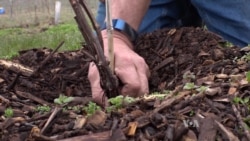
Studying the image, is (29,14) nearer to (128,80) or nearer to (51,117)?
(128,80)

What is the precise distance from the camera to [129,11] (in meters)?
2.39

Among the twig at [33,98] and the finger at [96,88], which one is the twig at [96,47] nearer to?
the finger at [96,88]

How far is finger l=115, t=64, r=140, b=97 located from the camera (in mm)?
1773

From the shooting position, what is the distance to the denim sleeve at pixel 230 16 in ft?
9.04

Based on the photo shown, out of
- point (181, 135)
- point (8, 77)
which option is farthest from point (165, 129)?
point (8, 77)

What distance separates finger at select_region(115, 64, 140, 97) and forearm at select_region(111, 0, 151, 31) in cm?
57

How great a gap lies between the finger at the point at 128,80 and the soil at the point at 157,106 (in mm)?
A: 145

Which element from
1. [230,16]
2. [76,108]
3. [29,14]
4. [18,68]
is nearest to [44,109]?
[76,108]

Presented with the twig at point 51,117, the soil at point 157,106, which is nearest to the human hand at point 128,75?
the soil at point 157,106

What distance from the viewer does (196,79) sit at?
1798 millimetres

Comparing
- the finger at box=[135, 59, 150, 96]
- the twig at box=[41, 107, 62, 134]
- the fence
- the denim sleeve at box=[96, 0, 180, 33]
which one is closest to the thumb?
the finger at box=[135, 59, 150, 96]

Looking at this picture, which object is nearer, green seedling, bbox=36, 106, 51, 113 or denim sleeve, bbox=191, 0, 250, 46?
green seedling, bbox=36, 106, 51, 113

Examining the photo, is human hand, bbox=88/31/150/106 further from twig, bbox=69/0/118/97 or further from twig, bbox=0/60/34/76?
twig, bbox=0/60/34/76

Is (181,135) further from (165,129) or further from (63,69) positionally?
(63,69)
